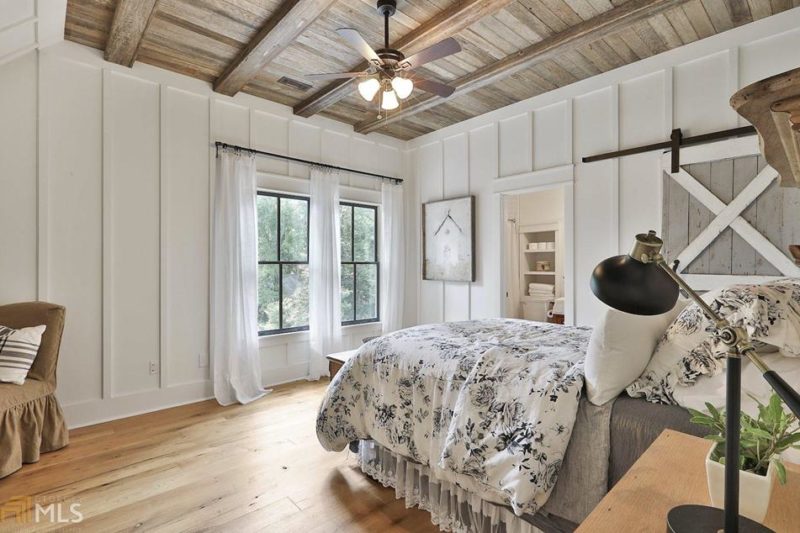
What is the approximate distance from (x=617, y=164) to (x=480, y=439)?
287 cm

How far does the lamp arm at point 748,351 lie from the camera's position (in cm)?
49

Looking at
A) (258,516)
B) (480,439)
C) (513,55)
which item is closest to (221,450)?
(258,516)

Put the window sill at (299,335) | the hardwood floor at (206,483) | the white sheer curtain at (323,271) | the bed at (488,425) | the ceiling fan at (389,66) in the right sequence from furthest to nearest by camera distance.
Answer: the white sheer curtain at (323,271) → the window sill at (299,335) → the ceiling fan at (389,66) → the hardwood floor at (206,483) → the bed at (488,425)

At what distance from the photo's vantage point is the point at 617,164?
347cm

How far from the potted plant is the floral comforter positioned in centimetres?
70

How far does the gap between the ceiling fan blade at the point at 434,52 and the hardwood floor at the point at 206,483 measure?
2.52m

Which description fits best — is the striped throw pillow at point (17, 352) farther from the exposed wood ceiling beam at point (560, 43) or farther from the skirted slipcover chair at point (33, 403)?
the exposed wood ceiling beam at point (560, 43)

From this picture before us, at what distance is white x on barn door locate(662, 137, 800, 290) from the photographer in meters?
2.69

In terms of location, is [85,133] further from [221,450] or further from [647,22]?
[647,22]

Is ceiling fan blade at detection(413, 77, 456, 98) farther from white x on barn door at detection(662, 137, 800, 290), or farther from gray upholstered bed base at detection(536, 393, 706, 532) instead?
gray upholstered bed base at detection(536, 393, 706, 532)

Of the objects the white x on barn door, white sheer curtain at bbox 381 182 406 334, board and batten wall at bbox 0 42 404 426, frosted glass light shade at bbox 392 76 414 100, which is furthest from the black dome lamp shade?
white sheer curtain at bbox 381 182 406 334

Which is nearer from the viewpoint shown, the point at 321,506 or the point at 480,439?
the point at 480,439

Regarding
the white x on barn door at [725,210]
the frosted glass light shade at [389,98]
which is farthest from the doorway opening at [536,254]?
the frosted glass light shade at [389,98]

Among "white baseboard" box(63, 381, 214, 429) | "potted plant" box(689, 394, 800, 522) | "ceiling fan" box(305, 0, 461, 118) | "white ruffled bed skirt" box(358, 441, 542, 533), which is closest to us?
"potted plant" box(689, 394, 800, 522)
